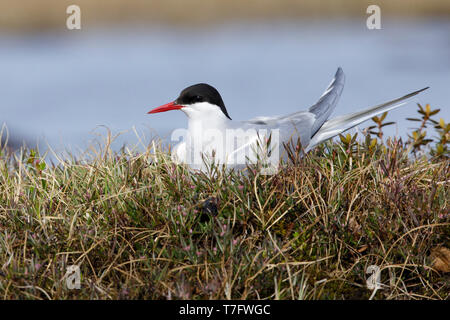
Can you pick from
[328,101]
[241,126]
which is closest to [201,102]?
[241,126]

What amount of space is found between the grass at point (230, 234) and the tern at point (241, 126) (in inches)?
11.9

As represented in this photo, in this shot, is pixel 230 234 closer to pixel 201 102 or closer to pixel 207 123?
pixel 207 123

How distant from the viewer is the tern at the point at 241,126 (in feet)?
14.8

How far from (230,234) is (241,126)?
160cm

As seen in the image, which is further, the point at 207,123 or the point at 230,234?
the point at 207,123

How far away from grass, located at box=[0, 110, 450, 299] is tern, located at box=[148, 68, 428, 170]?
302 millimetres

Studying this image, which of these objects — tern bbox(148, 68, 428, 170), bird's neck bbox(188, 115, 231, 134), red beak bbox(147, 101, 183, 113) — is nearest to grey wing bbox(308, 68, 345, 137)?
tern bbox(148, 68, 428, 170)

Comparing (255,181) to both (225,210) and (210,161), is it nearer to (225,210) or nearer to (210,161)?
(225,210)

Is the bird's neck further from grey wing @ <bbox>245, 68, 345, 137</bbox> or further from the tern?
grey wing @ <bbox>245, 68, 345, 137</bbox>

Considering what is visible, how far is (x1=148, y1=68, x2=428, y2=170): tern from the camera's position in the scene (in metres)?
4.52

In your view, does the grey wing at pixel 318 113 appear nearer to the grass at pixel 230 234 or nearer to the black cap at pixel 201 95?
the black cap at pixel 201 95

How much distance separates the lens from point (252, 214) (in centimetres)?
379

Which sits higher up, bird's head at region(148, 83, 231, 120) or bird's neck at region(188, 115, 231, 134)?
bird's head at region(148, 83, 231, 120)

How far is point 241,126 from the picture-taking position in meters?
4.85
